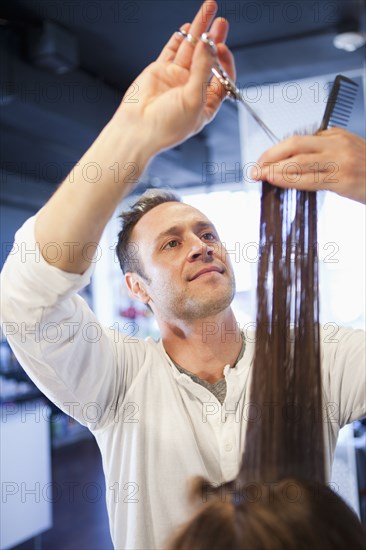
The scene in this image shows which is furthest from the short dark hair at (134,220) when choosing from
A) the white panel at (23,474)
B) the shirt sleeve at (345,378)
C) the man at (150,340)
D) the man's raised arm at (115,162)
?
the white panel at (23,474)

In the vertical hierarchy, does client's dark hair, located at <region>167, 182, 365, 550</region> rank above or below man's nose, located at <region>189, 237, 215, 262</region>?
below

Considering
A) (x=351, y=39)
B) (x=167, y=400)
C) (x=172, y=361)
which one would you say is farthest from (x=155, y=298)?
(x=351, y=39)

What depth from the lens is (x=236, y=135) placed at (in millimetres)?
5441

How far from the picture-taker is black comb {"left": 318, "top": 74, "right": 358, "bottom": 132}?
101cm

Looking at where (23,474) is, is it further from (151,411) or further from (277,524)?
(277,524)

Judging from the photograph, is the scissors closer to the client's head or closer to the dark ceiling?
the client's head

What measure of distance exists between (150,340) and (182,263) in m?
0.23

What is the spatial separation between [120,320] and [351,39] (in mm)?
5029

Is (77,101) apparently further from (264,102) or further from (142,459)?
(142,459)

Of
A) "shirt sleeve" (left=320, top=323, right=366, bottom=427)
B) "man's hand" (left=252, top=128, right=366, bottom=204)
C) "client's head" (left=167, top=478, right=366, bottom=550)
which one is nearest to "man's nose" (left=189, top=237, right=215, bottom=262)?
"shirt sleeve" (left=320, top=323, right=366, bottom=427)

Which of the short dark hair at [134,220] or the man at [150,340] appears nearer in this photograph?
the man at [150,340]

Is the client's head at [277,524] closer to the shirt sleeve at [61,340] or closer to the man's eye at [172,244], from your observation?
the shirt sleeve at [61,340]

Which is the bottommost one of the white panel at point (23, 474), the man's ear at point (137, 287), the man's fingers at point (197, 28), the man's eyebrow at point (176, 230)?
the white panel at point (23, 474)

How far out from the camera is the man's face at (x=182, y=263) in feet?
4.41
